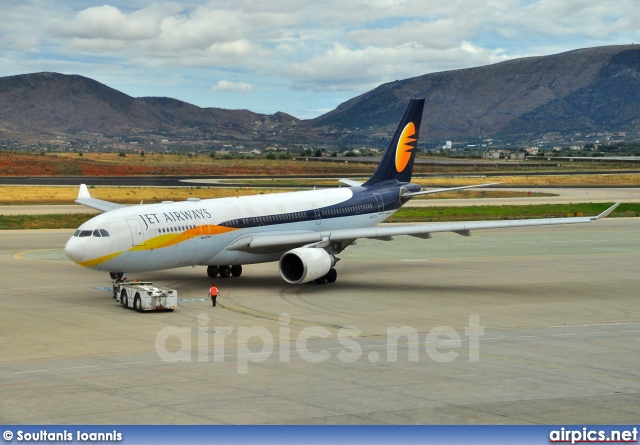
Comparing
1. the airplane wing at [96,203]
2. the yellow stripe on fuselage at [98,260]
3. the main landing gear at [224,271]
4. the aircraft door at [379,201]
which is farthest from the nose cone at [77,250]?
the aircraft door at [379,201]

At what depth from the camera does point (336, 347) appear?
32.8 meters

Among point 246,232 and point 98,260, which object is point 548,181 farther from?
point 98,260

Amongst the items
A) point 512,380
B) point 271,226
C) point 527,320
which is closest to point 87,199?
point 271,226

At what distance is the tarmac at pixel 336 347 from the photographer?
24.1 metres

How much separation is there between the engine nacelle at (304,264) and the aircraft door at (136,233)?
24.7 ft

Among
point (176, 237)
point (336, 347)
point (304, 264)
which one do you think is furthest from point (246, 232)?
point (336, 347)

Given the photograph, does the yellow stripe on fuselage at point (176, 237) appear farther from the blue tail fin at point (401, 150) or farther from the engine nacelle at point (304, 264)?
the blue tail fin at point (401, 150)

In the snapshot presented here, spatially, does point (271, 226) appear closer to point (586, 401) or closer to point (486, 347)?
point (486, 347)

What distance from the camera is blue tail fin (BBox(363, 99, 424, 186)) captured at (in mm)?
60344

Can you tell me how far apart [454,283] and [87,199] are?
84.5 ft

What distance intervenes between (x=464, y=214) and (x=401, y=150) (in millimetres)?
29233

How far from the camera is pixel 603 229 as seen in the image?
3127 inches

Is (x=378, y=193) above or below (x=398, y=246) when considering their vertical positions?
above

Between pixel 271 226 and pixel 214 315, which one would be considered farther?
pixel 271 226
